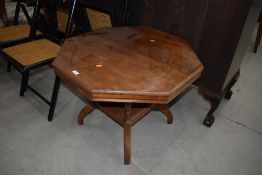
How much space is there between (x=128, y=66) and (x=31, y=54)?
0.95 m

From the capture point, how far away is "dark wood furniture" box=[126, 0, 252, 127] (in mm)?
1479

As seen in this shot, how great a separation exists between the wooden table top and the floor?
2.02ft

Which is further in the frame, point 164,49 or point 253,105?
point 253,105

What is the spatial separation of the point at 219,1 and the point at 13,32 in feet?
6.01

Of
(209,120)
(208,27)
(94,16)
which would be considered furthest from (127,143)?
(94,16)

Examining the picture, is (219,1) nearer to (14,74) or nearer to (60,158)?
(60,158)

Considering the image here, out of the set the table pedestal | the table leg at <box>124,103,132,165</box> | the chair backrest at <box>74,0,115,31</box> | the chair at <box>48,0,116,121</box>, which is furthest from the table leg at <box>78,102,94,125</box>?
the chair backrest at <box>74,0,115,31</box>

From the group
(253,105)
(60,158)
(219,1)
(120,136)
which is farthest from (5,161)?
(253,105)

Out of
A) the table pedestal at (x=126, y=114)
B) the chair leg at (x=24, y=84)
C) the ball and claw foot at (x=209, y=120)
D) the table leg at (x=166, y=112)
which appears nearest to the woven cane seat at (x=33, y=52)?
the chair leg at (x=24, y=84)

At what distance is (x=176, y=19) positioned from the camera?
5.70 feet

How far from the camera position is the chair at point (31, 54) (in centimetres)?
172

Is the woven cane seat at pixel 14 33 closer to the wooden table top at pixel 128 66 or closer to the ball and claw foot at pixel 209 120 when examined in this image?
the wooden table top at pixel 128 66

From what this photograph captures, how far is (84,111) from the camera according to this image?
5.82 ft

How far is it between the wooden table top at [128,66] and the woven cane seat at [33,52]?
15.8 inches
